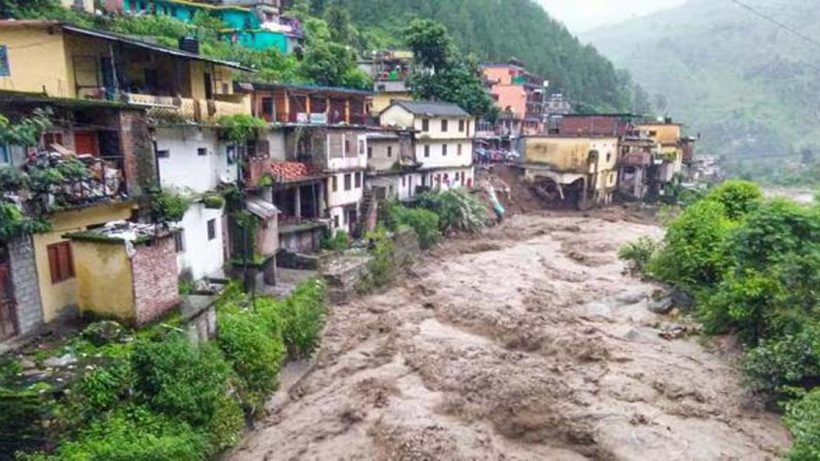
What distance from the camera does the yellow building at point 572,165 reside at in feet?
168

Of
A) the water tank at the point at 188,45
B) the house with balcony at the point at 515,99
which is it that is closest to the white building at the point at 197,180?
the water tank at the point at 188,45

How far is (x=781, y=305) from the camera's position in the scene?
19.0 meters

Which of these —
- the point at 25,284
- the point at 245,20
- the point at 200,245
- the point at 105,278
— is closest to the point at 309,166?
the point at 200,245

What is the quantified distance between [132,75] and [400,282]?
1597cm

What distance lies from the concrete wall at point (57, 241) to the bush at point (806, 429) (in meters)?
17.8

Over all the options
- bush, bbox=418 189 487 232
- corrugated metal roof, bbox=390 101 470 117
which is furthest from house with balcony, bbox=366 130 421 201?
corrugated metal roof, bbox=390 101 470 117

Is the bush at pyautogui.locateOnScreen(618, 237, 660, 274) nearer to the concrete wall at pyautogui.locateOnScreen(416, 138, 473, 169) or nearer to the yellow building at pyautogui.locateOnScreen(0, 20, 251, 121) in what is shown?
the concrete wall at pyautogui.locateOnScreen(416, 138, 473, 169)

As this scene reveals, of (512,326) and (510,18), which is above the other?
(510,18)

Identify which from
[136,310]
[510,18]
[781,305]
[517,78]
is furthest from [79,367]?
[510,18]

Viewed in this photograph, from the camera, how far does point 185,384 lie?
13234 millimetres

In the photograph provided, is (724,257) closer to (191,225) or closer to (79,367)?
(191,225)

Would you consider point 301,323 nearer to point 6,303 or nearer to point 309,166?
point 6,303

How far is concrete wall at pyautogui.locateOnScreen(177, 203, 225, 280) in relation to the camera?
65.4ft

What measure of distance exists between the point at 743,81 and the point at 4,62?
15158 cm
